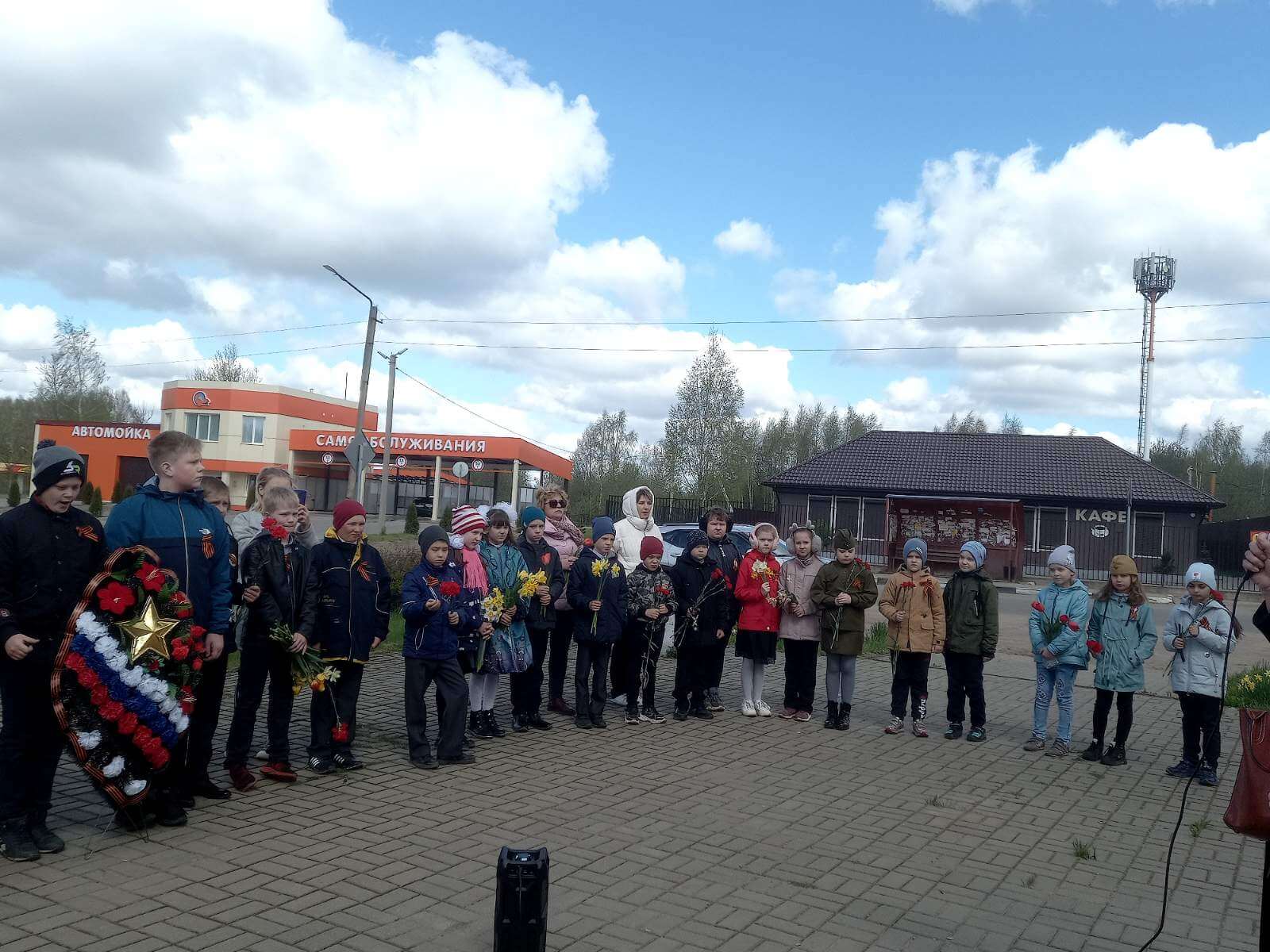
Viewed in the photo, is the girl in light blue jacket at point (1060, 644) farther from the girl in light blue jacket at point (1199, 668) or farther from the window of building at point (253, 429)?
the window of building at point (253, 429)

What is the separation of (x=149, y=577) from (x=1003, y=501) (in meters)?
32.5

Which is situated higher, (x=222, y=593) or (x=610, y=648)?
(x=222, y=593)

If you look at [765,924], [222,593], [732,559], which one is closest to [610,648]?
[732,559]

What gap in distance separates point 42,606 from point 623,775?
150 inches

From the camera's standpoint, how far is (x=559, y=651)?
917cm

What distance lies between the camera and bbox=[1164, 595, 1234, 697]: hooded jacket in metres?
7.73

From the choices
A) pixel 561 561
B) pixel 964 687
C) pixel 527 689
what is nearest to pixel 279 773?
pixel 527 689

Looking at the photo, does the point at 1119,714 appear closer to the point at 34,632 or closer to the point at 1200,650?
the point at 1200,650

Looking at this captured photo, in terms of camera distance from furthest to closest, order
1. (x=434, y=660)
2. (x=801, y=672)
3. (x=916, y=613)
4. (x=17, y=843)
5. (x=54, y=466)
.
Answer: (x=801, y=672) < (x=916, y=613) < (x=434, y=660) < (x=54, y=466) < (x=17, y=843)

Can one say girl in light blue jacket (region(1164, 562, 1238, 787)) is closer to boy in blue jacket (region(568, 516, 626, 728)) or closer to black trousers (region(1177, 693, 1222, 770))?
black trousers (region(1177, 693, 1222, 770))

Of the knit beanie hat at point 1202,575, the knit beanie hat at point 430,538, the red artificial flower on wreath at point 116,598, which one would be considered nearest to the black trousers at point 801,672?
the knit beanie hat at point 1202,575

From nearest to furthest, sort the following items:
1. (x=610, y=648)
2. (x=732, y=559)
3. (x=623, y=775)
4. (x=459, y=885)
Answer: (x=459, y=885) → (x=623, y=775) → (x=610, y=648) → (x=732, y=559)

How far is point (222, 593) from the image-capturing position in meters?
5.68

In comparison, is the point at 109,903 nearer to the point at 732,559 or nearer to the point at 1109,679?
the point at 732,559
